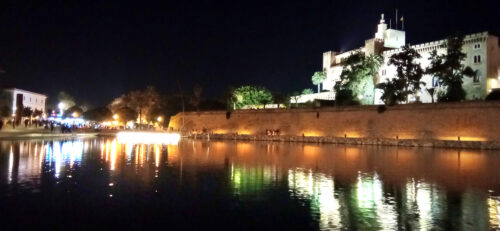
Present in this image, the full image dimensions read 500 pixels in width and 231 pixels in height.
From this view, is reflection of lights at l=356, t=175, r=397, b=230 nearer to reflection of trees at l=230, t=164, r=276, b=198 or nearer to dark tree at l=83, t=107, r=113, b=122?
reflection of trees at l=230, t=164, r=276, b=198

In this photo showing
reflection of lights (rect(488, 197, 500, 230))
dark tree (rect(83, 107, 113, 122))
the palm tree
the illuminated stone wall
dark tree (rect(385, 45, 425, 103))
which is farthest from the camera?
dark tree (rect(83, 107, 113, 122))

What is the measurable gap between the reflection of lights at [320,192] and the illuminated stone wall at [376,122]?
1960 centimetres

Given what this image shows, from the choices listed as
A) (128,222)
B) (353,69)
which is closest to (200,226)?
(128,222)

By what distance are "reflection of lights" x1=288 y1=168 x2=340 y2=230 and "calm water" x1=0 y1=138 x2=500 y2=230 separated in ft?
0.06

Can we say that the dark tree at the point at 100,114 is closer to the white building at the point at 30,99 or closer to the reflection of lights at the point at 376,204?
the white building at the point at 30,99

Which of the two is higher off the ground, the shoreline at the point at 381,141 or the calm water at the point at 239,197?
the shoreline at the point at 381,141

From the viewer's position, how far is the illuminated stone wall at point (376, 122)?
2900cm

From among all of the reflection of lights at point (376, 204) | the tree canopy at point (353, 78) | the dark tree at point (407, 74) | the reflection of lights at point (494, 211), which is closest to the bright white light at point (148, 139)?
the tree canopy at point (353, 78)

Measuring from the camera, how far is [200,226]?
6.54 metres

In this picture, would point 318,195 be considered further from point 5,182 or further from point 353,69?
point 353,69

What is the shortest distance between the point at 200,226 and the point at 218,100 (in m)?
56.2

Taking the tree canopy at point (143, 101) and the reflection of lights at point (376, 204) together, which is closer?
the reflection of lights at point (376, 204)

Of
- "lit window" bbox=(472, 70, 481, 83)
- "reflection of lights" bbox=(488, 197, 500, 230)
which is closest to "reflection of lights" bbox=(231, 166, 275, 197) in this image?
"reflection of lights" bbox=(488, 197, 500, 230)

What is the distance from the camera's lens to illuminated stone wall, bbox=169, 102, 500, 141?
29000 mm
